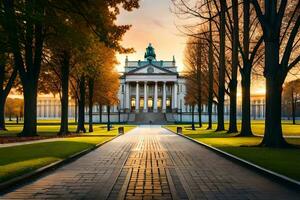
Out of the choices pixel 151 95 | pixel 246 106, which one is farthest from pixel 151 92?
pixel 246 106

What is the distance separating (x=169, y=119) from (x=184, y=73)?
1827 inches

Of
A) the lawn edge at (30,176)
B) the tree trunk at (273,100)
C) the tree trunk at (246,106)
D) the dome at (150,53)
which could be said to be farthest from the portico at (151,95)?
the lawn edge at (30,176)

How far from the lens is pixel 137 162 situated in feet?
46.0

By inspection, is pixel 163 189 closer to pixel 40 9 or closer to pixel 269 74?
pixel 269 74

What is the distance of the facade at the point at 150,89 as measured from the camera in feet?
392

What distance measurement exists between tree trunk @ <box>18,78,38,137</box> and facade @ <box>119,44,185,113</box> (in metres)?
87.3

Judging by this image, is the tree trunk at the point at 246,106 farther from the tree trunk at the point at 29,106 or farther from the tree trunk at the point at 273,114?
the tree trunk at the point at 29,106

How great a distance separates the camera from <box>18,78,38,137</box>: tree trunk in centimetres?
2688

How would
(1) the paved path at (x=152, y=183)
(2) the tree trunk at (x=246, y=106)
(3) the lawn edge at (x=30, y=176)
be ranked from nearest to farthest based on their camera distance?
(1) the paved path at (x=152, y=183) → (3) the lawn edge at (x=30, y=176) → (2) the tree trunk at (x=246, y=106)

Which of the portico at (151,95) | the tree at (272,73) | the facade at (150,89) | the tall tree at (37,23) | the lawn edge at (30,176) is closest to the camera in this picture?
the lawn edge at (30,176)

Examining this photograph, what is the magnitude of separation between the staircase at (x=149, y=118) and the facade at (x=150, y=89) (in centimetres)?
1353

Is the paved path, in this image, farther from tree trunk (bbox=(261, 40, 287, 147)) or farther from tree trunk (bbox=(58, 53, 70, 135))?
tree trunk (bbox=(58, 53, 70, 135))

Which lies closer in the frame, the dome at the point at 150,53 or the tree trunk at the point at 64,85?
the tree trunk at the point at 64,85

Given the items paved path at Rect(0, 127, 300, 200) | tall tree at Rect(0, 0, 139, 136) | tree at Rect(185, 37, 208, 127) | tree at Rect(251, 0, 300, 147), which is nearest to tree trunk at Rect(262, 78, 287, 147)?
tree at Rect(251, 0, 300, 147)
